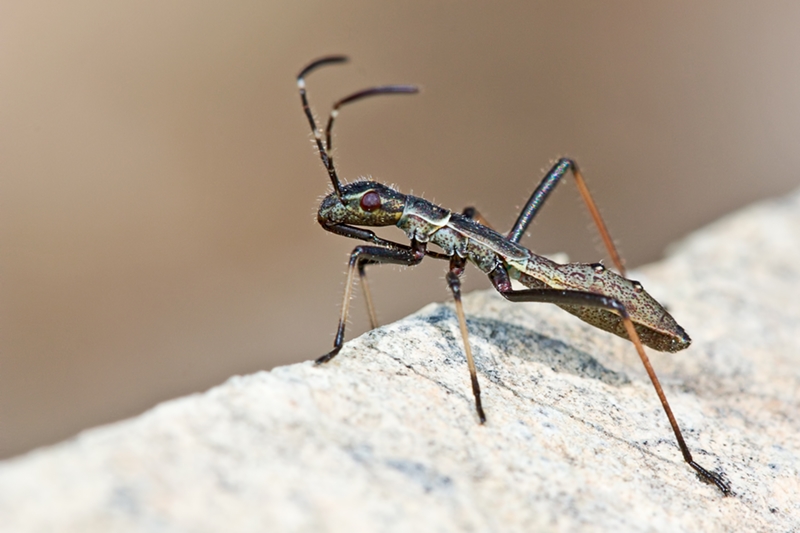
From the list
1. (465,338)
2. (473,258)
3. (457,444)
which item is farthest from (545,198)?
(457,444)

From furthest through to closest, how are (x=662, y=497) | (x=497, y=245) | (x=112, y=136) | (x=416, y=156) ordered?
(x=416, y=156) < (x=112, y=136) < (x=497, y=245) < (x=662, y=497)

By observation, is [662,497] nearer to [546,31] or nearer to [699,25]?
[546,31]

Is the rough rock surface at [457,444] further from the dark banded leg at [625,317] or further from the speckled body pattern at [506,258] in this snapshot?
the speckled body pattern at [506,258]

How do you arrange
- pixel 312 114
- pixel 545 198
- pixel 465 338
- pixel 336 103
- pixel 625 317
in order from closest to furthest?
pixel 465 338 < pixel 336 103 < pixel 625 317 < pixel 312 114 < pixel 545 198

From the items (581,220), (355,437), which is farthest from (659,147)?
(355,437)

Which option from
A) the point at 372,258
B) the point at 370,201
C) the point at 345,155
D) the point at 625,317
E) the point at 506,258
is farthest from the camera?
the point at 345,155

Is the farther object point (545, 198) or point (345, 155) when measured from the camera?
point (345, 155)

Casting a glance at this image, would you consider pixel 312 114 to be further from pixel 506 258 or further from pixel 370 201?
pixel 506 258
